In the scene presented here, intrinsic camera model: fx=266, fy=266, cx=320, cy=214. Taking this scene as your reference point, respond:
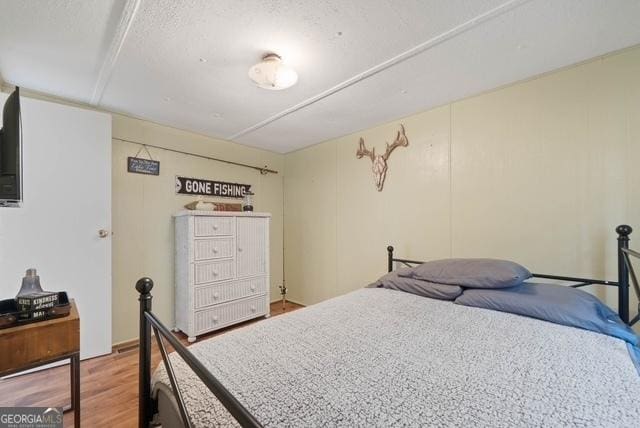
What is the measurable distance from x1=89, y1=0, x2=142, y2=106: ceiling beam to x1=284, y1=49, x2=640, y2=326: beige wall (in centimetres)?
228

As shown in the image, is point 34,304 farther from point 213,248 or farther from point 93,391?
point 213,248

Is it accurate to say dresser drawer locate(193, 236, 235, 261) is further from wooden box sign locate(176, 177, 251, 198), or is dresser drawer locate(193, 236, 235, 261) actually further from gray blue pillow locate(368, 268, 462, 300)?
gray blue pillow locate(368, 268, 462, 300)

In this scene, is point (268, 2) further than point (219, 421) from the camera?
Yes

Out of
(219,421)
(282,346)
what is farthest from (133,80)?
(219,421)

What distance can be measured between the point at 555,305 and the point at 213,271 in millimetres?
2775

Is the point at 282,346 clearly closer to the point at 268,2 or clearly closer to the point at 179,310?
the point at 268,2

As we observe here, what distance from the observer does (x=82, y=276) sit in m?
2.26

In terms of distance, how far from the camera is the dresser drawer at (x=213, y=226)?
275 centimetres

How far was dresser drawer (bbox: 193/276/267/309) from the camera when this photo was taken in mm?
2721

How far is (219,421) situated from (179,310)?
2.53 m

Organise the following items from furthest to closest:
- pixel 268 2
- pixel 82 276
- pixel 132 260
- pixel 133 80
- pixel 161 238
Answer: pixel 161 238, pixel 132 260, pixel 82 276, pixel 133 80, pixel 268 2

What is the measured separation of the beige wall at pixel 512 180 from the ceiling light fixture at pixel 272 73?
149 cm

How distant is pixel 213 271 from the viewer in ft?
9.28

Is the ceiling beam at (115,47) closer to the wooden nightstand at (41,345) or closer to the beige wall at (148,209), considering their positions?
the beige wall at (148,209)
